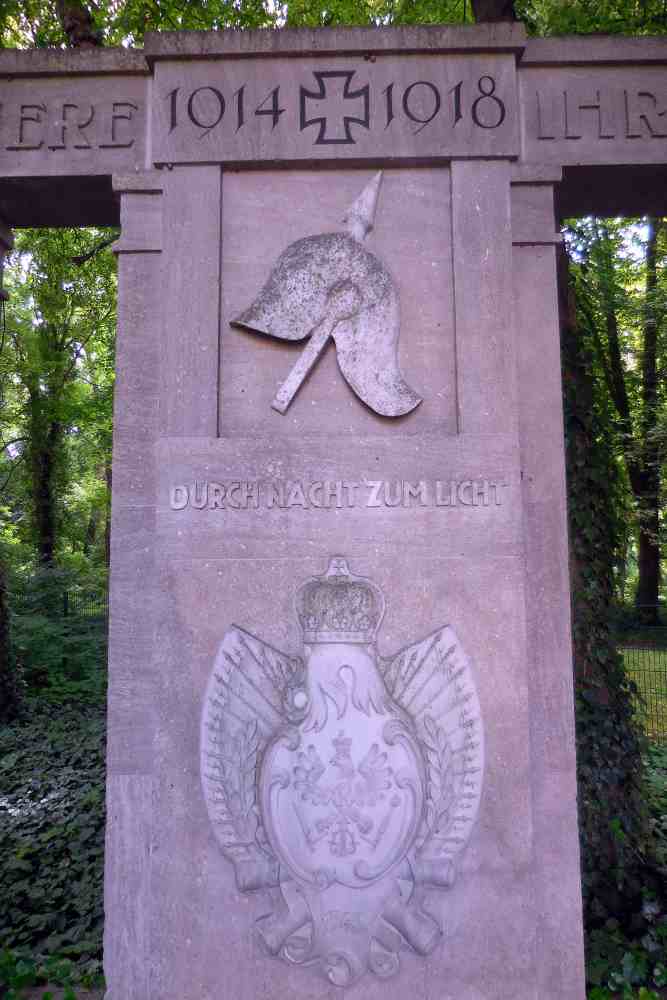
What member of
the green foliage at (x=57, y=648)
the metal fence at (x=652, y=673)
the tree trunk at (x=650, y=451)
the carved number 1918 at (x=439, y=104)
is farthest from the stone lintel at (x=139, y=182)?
the tree trunk at (x=650, y=451)

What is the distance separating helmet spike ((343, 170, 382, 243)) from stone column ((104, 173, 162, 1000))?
40.7 inches

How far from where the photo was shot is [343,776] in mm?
3514

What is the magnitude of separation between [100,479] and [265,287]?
2661cm

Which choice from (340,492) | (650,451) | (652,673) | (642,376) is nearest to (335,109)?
(340,492)

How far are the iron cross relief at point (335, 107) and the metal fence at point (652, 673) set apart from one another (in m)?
7.40

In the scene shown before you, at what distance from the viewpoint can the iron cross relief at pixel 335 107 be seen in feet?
12.9

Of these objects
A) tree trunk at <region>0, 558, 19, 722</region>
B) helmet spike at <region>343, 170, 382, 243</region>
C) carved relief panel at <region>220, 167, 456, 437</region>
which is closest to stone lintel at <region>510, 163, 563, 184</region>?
carved relief panel at <region>220, 167, 456, 437</region>

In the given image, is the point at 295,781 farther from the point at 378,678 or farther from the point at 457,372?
the point at 457,372

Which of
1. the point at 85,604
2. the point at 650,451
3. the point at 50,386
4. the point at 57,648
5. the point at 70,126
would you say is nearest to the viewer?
the point at 70,126

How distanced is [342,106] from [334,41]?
1.14ft

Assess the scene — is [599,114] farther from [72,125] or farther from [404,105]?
[72,125]

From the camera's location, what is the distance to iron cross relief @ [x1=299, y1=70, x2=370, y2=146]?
12.9 feet

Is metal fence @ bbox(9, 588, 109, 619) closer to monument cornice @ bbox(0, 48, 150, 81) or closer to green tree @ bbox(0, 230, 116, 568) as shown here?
green tree @ bbox(0, 230, 116, 568)

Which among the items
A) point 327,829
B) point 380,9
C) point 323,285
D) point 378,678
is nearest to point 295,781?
point 327,829
